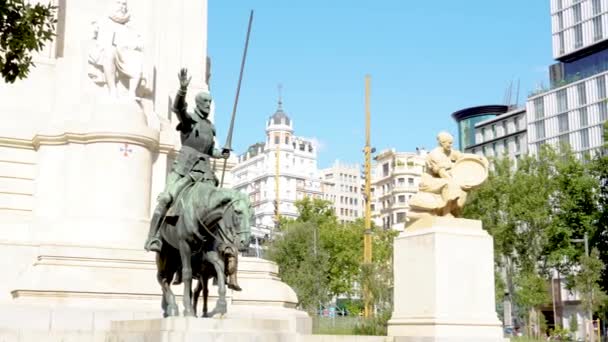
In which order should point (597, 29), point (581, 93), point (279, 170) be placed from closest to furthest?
point (581, 93) < point (597, 29) < point (279, 170)

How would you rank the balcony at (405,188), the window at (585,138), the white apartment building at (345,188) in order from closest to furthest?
the window at (585,138) → the balcony at (405,188) → the white apartment building at (345,188)

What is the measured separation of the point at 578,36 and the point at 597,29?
2.82 metres

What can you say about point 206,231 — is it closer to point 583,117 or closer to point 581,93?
point 583,117

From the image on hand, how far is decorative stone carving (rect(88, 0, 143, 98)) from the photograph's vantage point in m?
19.8

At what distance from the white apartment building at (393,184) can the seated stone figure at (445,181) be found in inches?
4732

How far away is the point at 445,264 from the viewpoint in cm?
1484

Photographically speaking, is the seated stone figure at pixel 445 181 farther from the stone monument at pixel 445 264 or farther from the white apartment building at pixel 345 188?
the white apartment building at pixel 345 188

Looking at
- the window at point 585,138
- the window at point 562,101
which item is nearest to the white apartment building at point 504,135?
the window at point 562,101

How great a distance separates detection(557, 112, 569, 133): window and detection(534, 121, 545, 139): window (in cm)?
317

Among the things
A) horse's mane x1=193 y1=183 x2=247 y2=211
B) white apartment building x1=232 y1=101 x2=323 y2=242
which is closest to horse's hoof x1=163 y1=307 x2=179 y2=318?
horse's mane x1=193 y1=183 x2=247 y2=211

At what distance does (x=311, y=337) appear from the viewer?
1507 centimetres

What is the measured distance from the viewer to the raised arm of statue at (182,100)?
1312 cm

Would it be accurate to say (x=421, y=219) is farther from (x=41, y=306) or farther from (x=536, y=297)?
(x=536, y=297)

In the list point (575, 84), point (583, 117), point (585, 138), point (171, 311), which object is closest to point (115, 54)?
point (171, 311)
